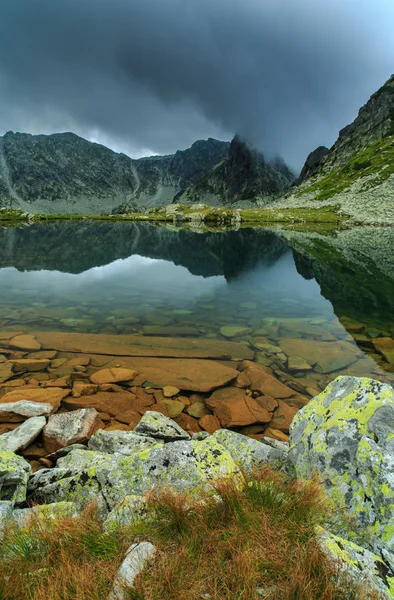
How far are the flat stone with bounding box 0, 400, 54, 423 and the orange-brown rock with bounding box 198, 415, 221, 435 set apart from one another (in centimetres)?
485

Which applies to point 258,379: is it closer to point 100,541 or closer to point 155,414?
point 155,414

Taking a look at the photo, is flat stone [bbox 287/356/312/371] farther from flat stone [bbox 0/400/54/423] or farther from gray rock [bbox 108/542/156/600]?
gray rock [bbox 108/542/156/600]

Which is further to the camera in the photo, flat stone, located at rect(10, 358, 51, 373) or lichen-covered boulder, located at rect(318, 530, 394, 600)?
flat stone, located at rect(10, 358, 51, 373)

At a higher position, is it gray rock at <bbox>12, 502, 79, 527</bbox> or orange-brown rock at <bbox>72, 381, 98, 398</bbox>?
gray rock at <bbox>12, 502, 79, 527</bbox>

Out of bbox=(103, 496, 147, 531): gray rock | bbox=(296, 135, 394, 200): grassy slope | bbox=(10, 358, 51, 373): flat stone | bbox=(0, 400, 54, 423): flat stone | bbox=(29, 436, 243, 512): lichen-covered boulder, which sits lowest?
bbox=(10, 358, 51, 373): flat stone

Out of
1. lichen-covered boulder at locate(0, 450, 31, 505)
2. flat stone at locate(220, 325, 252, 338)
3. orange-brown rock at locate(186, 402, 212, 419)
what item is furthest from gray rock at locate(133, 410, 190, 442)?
flat stone at locate(220, 325, 252, 338)

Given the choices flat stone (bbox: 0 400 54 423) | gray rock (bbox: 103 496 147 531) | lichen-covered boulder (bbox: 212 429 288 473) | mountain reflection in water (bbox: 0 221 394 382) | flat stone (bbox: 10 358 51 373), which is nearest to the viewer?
gray rock (bbox: 103 496 147 531)

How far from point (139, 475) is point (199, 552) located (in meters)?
2.07

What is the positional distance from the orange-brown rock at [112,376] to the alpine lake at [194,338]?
35cm

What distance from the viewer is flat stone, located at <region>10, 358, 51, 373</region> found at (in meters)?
12.8

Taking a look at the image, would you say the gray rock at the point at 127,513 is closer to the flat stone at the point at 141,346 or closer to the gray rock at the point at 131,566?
the gray rock at the point at 131,566

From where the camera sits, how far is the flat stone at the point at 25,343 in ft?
48.5

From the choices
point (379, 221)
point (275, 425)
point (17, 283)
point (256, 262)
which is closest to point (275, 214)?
point (379, 221)

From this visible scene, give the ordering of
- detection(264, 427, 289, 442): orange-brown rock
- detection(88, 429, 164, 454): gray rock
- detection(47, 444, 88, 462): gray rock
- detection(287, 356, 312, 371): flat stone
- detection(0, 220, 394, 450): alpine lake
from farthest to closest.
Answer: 1. detection(287, 356, 312, 371): flat stone
2. detection(0, 220, 394, 450): alpine lake
3. detection(264, 427, 289, 442): orange-brown rock
4. detection(47, 444, 88, 462): gray rock
5. detection(88, 429, 164, 454): gray rock
